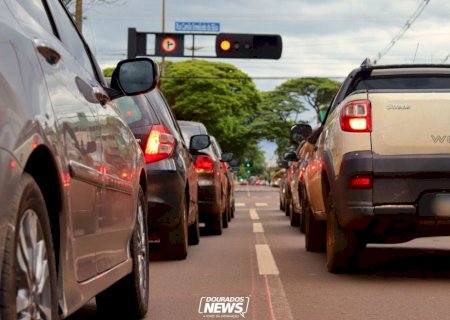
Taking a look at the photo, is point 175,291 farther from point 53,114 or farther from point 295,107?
point 295,107

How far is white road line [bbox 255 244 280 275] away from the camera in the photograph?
327 inches

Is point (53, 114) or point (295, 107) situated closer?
point (53, 114)

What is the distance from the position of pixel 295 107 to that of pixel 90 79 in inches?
3087

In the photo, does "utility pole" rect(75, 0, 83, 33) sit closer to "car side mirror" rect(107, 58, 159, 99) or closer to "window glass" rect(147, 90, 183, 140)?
"window glass" rect(147, 90, 183, 140)

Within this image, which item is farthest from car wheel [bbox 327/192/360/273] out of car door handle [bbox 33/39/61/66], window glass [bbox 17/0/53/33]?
car door handle [bbox 33/39/61/66]

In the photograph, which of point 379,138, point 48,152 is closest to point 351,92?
point 379,138

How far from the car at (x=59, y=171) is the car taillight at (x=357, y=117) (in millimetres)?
2487

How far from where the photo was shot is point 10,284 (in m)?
2.60

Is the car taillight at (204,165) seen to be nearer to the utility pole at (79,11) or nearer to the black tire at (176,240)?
the black tire at (176,240)

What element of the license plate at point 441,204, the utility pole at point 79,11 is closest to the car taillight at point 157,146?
the license plate at point 441,204

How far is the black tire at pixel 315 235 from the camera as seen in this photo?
33.2ft

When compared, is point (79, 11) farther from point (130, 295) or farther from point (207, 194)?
point (130, 295)

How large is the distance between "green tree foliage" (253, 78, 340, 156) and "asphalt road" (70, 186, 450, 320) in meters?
68.3

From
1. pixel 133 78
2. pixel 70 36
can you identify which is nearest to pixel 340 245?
pixel 133 78
